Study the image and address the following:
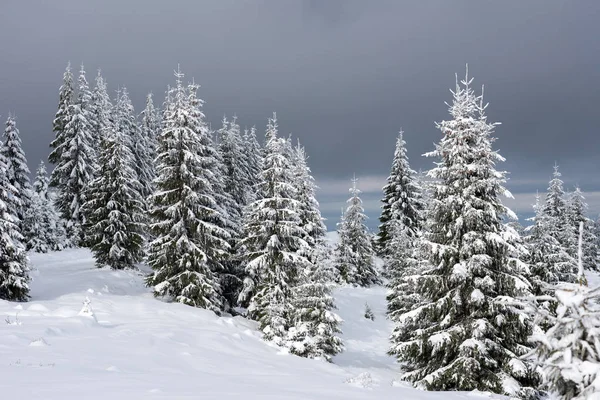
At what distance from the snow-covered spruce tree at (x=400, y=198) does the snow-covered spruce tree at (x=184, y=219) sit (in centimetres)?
2689

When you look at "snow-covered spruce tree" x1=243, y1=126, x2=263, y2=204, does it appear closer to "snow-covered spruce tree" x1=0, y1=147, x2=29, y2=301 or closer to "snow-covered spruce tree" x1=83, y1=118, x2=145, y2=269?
"snow-covered spruce tree" x1=83, y1=118, x2=145, y2=269

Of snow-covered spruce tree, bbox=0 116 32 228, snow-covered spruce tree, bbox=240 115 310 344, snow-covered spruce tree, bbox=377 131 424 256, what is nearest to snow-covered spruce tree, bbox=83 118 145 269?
snow-covered spruce tree, bbox=240 115 310 344

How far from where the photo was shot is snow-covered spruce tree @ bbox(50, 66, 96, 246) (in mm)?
38875

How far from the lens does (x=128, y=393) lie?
20.6 ft

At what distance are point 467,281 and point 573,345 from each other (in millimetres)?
11335

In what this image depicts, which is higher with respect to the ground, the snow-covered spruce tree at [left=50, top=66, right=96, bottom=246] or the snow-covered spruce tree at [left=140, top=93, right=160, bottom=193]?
the snow-covered spruce tree at [left=140, top=93, right=160, bottom=193]

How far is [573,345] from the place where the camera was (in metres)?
4.02

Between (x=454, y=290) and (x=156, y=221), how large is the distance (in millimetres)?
17581

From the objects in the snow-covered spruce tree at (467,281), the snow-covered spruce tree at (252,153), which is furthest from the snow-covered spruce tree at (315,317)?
the snow-covered spruce tree at (252,153)

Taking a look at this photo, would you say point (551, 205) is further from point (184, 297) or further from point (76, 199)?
point (76, 199)

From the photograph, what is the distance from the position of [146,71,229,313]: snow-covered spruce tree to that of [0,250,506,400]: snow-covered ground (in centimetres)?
218

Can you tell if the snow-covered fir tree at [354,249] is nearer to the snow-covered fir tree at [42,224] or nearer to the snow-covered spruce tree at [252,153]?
the snow-covered spruce tree at [252,153]

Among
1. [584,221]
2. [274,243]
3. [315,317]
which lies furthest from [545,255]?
[584,221]

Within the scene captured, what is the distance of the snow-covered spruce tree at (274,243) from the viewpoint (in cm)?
2292
